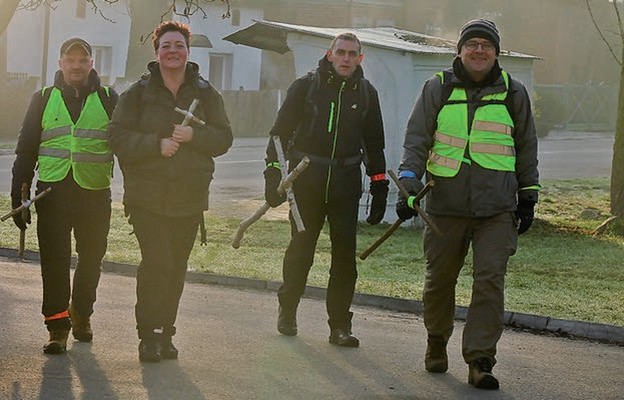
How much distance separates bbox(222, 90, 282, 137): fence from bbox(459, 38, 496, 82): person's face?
37687 millimetres

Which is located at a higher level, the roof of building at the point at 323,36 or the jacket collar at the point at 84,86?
the roof of building at the point at 323,36

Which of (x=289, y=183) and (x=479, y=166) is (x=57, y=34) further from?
(x=479, y=166)

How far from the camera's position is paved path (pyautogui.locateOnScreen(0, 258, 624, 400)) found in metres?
7.46

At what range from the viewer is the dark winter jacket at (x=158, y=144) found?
808cm

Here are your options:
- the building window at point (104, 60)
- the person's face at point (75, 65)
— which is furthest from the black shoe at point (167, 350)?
the building window at point (104, 60)

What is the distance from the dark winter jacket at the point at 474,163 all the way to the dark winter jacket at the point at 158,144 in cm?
115

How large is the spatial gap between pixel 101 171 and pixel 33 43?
43864mm

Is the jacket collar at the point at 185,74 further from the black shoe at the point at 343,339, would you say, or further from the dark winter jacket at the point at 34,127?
the black shoe at the point at 343,339

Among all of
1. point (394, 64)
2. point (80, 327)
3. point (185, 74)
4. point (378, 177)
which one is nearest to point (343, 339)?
point (378, 177)

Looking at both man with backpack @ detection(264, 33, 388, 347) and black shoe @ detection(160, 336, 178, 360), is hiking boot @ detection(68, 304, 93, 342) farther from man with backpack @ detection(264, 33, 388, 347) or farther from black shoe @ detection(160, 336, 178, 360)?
man with backpack @ detection(264, 33, 388, 347)

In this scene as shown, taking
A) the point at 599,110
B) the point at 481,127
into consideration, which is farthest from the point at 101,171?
the point at 599,110

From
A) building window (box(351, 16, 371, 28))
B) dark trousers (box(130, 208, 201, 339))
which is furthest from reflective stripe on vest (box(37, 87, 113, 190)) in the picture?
building window (box(351, 16, 371, 28))

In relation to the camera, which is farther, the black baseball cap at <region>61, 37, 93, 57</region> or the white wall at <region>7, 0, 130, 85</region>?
the white wall at <region>7, 0, 130, 85</region>

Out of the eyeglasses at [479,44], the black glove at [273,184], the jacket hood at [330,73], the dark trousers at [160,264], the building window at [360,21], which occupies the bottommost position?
the dark trousers at [160,264]
